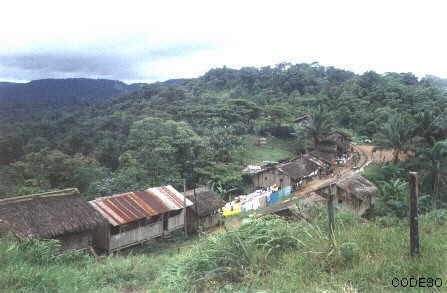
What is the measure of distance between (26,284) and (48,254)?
7.60 ft

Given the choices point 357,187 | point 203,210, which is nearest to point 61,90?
point 203,210

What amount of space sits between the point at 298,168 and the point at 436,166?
1080 centimetres

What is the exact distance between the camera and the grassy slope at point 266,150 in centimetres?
3659

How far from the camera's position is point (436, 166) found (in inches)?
897

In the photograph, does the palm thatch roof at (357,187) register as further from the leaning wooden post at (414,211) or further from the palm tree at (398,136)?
the leaning wooden post at (414,211)

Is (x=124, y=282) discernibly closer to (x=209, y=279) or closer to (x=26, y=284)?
(x=26, y=284)

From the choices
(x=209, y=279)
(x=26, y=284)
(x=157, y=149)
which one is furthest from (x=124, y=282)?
(x=157, y=149)

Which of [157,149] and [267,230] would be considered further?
[157,149]

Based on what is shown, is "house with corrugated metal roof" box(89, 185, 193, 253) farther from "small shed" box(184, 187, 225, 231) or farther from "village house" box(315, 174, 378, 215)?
"village house" box(315, 174, 378, 215)

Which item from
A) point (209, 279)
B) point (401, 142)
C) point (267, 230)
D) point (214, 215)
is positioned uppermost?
point (267, 230)

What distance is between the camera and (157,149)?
25422mm

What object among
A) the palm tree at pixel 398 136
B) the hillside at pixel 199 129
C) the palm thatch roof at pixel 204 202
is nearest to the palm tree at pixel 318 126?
the hillside at pixel 199 129

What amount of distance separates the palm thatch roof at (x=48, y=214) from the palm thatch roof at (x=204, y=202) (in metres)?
6.43

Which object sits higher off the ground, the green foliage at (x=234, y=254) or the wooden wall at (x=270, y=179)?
the green foliage at (x=234, y=254)
